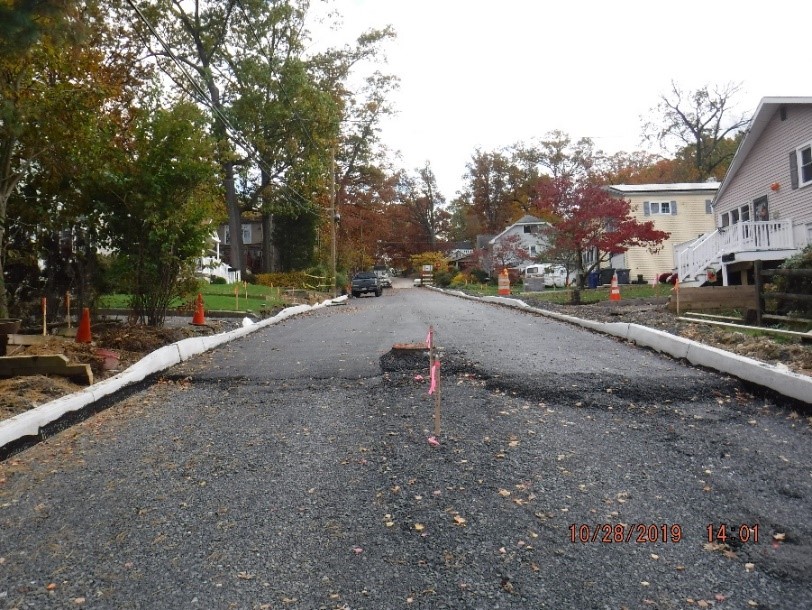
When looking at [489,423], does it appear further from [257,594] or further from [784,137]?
[784,137]

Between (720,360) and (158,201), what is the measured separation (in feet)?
29.4

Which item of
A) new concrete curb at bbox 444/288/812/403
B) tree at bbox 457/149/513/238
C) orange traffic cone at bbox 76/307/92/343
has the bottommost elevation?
new concrete curb at bbox 444/288/812/403

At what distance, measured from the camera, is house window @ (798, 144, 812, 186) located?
19.5 m

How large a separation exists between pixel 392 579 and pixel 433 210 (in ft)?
289

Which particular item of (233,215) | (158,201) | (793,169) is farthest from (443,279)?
(158,201)

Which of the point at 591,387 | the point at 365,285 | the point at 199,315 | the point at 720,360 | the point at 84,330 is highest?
the point at 365,285

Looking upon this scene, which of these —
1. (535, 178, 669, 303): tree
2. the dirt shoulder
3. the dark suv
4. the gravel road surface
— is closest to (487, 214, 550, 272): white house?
the dark suv

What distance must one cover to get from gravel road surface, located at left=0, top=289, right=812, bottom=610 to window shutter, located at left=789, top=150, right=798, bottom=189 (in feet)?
52.7

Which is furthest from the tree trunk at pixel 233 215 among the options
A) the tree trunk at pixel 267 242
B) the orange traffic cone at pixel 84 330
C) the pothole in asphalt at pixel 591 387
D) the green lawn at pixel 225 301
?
the pothole in asphalt at pixel 591 387

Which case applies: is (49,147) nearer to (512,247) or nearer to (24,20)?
(24,20)

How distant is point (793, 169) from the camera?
20.3 metres

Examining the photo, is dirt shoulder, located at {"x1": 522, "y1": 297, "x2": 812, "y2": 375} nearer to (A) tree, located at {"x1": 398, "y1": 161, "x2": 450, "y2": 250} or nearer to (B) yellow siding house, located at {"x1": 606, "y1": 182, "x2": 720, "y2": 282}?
(B) yellow siding house, located at {"x1": 606, "y1": 182, "x2": 720, "y2": 282}

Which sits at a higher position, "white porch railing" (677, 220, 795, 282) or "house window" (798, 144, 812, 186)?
"house window" (798, 144, 812, 186)

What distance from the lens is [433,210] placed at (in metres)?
90.1
